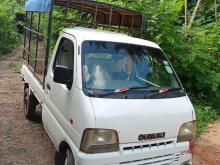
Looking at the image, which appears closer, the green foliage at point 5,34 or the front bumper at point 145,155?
the front bumper at point 145,155

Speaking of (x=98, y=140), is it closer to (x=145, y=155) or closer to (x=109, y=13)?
(x=145, y=155)

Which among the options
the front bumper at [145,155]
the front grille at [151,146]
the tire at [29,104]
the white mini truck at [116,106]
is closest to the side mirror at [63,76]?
the white mini truck at [116,106]

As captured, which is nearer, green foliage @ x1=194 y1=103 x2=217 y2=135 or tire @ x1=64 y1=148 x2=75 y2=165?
tire @ x1=64 y1=148 x2=75 y2=165

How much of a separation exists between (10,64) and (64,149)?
11.7 m

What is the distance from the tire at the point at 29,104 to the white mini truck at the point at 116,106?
2.15m

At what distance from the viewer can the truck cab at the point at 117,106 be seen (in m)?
4.07

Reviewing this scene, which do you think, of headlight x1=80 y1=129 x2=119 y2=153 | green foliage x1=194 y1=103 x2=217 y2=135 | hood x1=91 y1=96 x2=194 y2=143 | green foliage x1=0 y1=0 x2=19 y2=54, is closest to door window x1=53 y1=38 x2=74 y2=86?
hood x1=91 y1=96 x2=194 y2=143

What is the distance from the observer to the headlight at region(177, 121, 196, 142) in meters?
4.53

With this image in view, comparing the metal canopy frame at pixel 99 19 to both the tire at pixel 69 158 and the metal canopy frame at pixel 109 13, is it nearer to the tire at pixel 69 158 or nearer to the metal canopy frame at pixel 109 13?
the metal canopy frame at pixel 109 13

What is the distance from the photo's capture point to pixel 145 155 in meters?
4.21

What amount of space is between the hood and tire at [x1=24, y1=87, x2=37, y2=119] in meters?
3.72

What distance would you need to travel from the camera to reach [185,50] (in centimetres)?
941

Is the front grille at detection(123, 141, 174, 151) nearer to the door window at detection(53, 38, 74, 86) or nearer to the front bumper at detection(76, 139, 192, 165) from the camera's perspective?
the front bumper at detection(76, 139, 192, 165)

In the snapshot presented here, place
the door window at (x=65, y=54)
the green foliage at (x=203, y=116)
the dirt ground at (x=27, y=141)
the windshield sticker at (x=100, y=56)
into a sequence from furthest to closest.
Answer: the green foliage at (x=203, y=116) < the dirt ground at (x=27, y=141) < the door window at (x=65, y=54) < the windshield sticker at (x=100, y=56)
